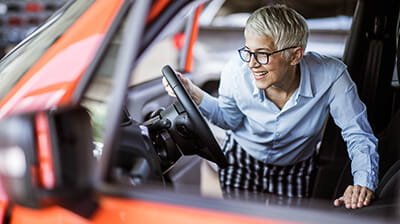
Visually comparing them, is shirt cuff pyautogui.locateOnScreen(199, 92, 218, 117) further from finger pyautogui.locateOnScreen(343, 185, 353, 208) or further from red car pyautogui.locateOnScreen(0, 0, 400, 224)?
finger pyautogui.locateOnScreen(343, 185, 353, 208)

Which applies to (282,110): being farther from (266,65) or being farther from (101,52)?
(101,52)

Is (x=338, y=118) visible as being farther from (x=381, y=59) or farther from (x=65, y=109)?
(x=65, y=109)

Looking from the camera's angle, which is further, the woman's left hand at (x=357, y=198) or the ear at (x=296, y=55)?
the ear at (x=296, y=55)

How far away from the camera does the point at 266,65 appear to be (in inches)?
71.1

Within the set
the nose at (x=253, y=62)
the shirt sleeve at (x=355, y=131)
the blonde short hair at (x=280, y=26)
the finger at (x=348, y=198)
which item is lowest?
the finger at (x=348, y=198)

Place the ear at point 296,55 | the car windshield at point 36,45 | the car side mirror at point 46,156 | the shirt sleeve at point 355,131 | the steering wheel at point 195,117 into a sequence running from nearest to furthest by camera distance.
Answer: the car side mirror at point 46,156 < the car windshield at point 36,45 < the shirt sleeve at point 355,131 < the steering wheel at point 195,117 < the ear at point 296,55

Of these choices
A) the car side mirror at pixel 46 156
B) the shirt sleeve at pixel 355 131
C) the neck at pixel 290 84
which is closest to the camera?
the car side mirror at pixel 46 156

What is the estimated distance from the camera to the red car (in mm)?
919

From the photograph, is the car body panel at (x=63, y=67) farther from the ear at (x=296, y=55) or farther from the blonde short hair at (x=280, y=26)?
the ear at (x=296, y=55)

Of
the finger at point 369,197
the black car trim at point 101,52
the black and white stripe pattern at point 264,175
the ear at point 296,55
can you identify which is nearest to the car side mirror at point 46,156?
the black car trim at point 101,52

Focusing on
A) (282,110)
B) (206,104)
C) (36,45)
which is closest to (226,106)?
(206,104)

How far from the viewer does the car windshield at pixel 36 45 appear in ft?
4.48

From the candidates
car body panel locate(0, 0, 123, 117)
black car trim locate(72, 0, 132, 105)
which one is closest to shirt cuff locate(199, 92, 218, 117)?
car body panel locate(0, 0, 123, 117)

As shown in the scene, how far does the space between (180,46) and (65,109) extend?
8.64ft
